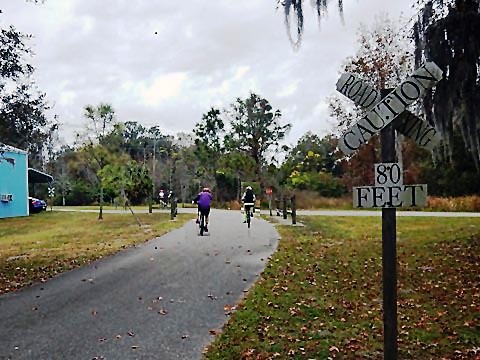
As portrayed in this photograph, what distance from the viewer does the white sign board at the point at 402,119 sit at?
4074 millimetres

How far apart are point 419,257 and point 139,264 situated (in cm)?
566

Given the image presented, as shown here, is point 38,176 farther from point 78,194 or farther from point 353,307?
point 353,307

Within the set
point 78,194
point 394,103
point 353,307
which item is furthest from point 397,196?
point 78,194

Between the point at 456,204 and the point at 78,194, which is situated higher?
the point at 78,194

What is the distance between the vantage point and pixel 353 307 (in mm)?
7105

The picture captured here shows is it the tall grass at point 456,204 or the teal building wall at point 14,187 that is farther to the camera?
the teal building wall at point 14,187

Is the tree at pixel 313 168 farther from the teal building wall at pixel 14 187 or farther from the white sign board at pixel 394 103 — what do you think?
the white sign board at pixel 394 103

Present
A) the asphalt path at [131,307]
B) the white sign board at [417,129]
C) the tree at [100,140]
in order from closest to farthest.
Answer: the white sign board at [417,129], the asphalt path at [131,307], the tree at [100,140]

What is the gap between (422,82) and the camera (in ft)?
12.9

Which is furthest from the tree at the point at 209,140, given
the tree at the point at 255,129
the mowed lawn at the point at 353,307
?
the mowed lawn at the point at 353,307

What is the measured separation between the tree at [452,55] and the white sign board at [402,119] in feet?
20.3

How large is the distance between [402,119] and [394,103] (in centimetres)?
23

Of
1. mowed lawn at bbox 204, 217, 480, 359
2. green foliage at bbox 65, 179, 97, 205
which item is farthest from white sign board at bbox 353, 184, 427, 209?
green foliage at bbox 65, 179, 97, 205

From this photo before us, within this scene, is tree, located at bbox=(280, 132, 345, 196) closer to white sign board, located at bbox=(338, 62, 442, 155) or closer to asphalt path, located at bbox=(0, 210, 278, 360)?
asphalt path, located at bbox=(0, 210, 278, 360)
